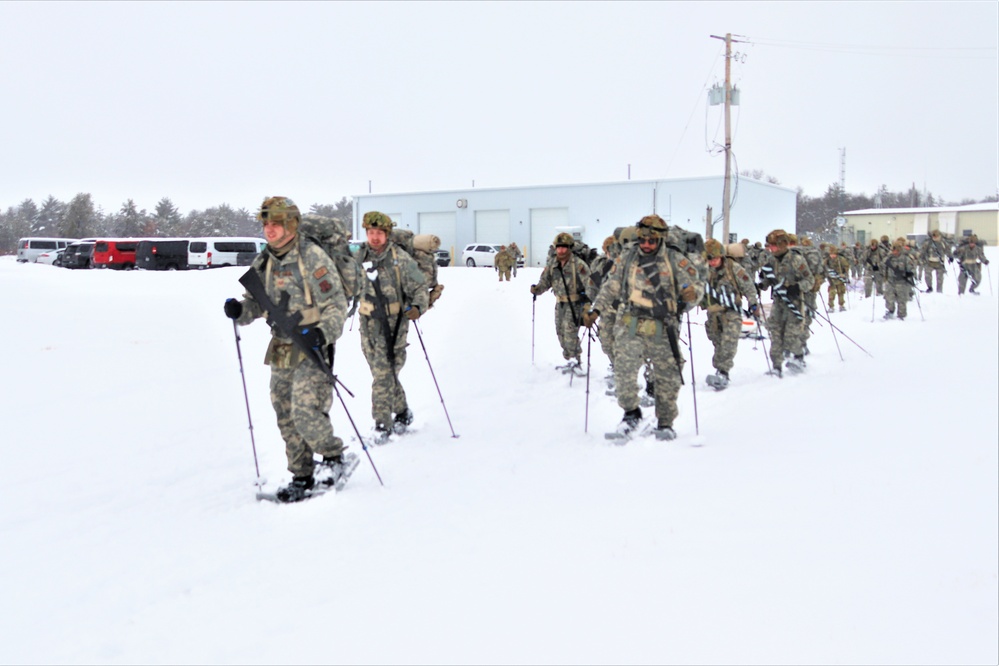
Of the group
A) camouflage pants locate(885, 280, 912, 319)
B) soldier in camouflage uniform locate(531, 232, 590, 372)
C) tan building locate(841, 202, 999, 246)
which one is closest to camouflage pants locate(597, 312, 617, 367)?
soldier in camouflage uniform locate(531, 232, 590, 372)

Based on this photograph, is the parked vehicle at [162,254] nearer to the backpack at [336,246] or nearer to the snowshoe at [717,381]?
the snowshoe at [717,381]

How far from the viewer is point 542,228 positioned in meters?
50.1

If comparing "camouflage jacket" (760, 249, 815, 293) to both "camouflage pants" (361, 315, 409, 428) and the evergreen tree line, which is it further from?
the evergreen tree line

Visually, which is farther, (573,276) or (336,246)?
(573,276)

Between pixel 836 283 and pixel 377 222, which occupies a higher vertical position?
pixel 377 222

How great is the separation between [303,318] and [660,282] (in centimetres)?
311

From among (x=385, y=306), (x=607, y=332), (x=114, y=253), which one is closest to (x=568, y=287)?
(x=607, y=332)

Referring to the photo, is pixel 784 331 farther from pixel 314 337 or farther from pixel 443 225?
pixel 443 225

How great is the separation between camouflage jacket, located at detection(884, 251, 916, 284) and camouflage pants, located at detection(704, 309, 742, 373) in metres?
8.83

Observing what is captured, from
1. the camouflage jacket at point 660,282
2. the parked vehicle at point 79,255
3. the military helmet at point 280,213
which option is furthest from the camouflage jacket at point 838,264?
the parked vehicle at point 79,255

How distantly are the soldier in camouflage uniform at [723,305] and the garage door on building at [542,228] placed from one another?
1559 inches

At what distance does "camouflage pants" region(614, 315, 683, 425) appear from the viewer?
6.68 meters

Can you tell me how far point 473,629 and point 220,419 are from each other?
17.6 feet

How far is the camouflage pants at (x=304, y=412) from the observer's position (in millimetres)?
5102
